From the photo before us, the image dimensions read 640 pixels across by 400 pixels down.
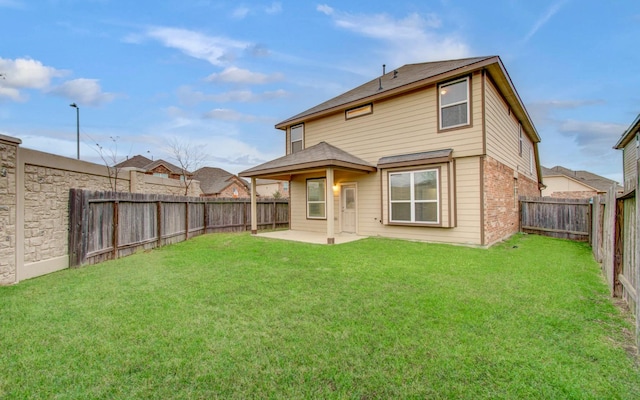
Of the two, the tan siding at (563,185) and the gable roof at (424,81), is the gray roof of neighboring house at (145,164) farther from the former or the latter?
the tan siding at (563,185)

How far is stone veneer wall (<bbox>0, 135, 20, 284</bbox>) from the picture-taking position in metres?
5.02

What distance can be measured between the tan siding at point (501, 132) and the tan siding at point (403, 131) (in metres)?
0.56

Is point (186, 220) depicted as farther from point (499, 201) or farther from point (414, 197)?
point (499, 201)

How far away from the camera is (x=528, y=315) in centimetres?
354

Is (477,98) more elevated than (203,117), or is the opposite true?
(203,117)

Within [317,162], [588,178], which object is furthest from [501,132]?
[588,178]

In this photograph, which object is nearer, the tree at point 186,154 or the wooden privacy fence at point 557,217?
the wooden privacy fence at point 557,217

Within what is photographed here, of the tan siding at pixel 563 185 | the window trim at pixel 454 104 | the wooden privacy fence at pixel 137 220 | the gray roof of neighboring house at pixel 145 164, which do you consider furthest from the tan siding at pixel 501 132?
the gray roof of neighboring house at pixel 145 164

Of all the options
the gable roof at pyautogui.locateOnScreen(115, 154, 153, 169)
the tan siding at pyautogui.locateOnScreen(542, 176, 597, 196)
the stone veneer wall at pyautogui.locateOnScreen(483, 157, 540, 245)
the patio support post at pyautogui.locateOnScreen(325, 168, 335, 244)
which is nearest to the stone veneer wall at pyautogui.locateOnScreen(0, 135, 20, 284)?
the patio support post at pyautogui.locateOnScreen(325, 168, 335, 244)

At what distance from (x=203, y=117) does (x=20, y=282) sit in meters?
17.4

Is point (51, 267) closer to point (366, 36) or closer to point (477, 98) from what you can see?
point (477, 98)

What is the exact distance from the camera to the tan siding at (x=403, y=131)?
836 cm

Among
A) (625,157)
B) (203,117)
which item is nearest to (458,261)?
(625,157)

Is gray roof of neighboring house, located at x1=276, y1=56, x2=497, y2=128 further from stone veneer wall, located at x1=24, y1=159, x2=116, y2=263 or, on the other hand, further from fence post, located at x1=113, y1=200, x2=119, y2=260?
stone veneer wall, located at x1=24, y1=159, x2=116, y2=263
